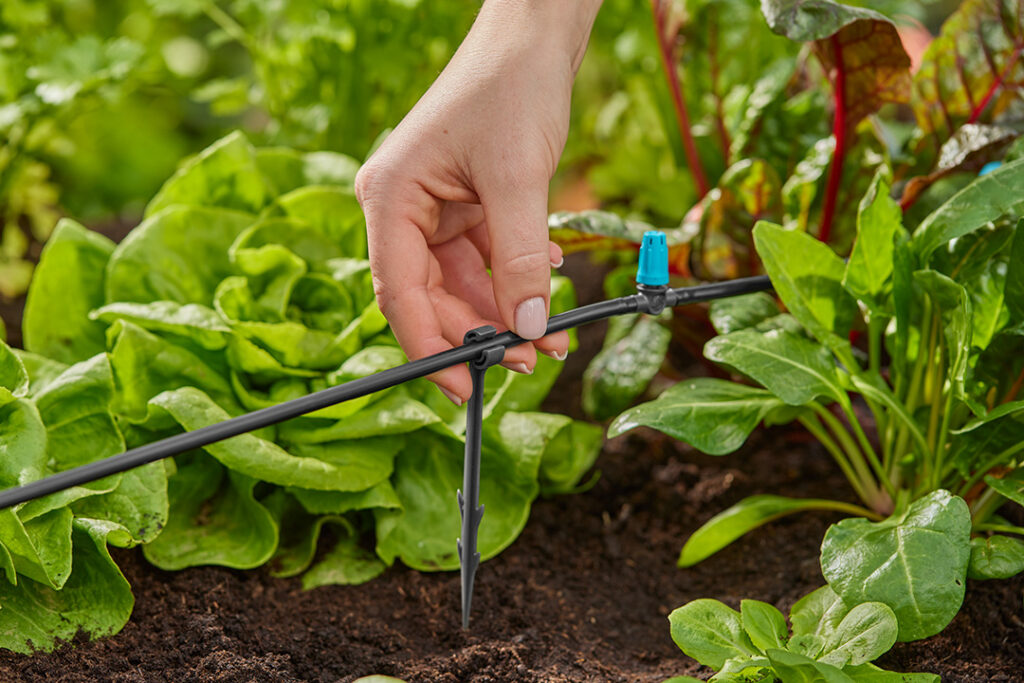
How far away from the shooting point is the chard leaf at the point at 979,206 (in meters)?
0.93

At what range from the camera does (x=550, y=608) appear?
107 centimetres

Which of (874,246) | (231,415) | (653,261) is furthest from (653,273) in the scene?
(231,415)

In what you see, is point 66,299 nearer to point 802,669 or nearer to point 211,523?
point 211,523

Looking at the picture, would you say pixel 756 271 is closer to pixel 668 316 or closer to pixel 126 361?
pixel 668 316

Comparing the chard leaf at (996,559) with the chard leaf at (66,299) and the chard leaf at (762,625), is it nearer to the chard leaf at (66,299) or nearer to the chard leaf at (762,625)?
the chard leaf at (762,625)

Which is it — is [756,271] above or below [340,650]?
above

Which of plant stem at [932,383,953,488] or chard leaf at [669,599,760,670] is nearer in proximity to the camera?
chard leaf at [669,599,760,670]

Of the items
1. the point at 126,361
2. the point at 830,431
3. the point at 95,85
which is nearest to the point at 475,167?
the point at 126,361

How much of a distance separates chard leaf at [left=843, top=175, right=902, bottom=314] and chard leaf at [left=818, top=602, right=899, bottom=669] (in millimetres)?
367

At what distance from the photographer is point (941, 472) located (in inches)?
40.3

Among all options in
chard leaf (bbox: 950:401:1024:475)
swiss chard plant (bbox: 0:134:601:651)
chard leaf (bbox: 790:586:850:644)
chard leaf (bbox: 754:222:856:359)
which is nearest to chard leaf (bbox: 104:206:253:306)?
swiss chard plant (bbox: 0:134:601:651)

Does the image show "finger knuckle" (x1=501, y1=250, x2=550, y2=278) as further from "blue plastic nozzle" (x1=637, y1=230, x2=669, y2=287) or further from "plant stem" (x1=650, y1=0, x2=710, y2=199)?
"plant stem" (x1=650, y1=0, x2=710, y2=199)

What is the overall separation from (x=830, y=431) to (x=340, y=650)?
841 mm

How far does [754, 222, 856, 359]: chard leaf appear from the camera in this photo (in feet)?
3.35
